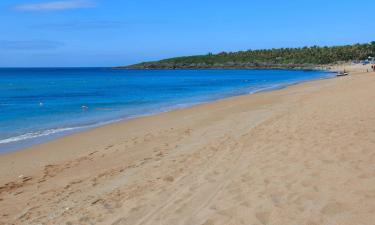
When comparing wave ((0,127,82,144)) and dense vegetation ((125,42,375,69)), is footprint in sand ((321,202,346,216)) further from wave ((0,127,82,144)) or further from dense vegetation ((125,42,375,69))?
dense vegetation ((125,42,375,69))

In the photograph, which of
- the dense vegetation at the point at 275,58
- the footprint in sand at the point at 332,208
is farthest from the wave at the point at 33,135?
the dense vegetation at the point at 275,58

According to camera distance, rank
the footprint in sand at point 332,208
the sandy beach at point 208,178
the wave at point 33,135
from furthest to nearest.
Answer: the wave at point 33,135 < the sandy beach at point 208,178 < the footprint in sand at point 332,208

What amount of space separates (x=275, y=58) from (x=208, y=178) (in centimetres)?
15500

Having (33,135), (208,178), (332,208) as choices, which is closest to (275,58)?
(33,135)

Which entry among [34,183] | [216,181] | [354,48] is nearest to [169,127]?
[34,183]

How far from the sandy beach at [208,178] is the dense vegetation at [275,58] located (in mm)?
124337

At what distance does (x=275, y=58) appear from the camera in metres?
158

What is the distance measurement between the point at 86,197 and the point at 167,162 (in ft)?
7.66

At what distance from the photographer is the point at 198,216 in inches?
210

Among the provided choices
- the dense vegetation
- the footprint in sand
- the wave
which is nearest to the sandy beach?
the footprint in sand

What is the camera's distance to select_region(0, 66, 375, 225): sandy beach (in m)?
5.36

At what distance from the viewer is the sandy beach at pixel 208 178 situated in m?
5.36

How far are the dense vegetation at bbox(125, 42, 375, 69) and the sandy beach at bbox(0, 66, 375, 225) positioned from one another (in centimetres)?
12434

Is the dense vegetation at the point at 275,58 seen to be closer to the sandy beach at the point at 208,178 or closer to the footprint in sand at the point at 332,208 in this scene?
the sandy beach at the point at 208,178
